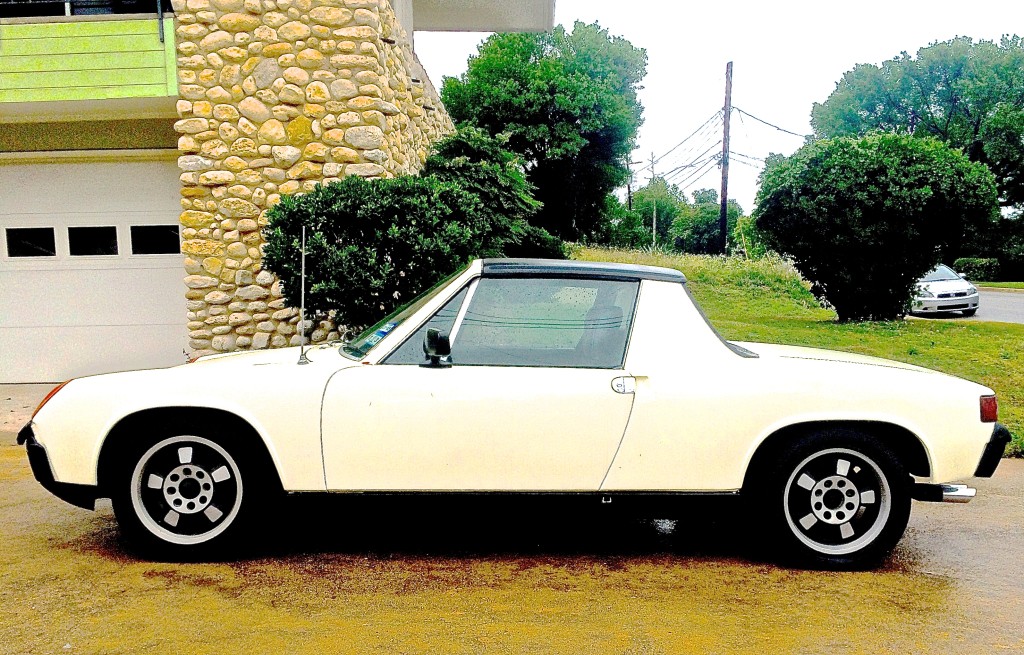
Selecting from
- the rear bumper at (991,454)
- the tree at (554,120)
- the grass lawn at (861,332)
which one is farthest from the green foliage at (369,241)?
the tree at (554,120)

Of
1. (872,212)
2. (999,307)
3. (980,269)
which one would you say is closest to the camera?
(872,212)

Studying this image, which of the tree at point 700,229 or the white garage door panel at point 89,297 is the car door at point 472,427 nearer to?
the white garage door panel at point 89,297

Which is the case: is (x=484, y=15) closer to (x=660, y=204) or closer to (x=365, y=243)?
(x=365, y=243)

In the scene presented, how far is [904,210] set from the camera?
42.1ft

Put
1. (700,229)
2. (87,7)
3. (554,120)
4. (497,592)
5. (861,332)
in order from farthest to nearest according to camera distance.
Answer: (700,229)
(554,120)
(861,332)
(87,7)
(497,592)

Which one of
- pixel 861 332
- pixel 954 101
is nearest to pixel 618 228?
pixel 954 101

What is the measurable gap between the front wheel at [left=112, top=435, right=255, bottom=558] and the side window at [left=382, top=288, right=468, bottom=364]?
35.2 inches

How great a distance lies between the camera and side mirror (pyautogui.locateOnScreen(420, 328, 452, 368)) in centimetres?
391

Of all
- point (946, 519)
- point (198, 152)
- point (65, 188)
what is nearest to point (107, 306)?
point (65, 188)

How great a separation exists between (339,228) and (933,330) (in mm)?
Answer: 9366

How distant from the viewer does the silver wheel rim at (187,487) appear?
401 centimetres

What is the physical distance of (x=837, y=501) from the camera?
4.07m

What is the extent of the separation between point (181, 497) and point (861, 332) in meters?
10.8

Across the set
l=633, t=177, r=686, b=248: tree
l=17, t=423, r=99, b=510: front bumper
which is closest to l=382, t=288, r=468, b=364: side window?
l=17, t=423, r=99, b=510: front bumper
